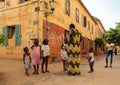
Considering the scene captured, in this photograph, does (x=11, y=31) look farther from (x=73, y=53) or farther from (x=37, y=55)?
(x=73, y=53)

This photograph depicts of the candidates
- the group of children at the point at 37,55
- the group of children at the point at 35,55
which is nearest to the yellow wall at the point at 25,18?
the group of children at the point at 37,55

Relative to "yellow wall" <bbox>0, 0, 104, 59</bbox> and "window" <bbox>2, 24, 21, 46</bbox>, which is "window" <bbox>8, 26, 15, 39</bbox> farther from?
"yellow wall" <bbox>0, 0, 104, 59</bbox>

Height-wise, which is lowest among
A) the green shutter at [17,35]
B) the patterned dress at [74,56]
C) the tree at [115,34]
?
the patterned dress at [74,56]

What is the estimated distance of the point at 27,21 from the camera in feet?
48.6

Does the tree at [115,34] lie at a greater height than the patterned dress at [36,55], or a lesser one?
greater

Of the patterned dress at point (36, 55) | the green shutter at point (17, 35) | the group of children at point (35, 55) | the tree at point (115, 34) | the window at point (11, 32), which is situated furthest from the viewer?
the tree at point (115, 34)

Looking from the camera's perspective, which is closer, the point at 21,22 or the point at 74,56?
the point at 74,56

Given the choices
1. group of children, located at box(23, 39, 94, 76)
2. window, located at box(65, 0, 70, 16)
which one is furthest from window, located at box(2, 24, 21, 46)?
group of children, located at box(23, 39, 94, 76)

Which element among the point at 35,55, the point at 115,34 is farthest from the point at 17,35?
the point at 115,34

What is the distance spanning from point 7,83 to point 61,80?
1825 mm

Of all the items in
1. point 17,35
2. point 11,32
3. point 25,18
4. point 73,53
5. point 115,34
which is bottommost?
point 73,53

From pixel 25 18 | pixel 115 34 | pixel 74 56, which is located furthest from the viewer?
pixel 115 34

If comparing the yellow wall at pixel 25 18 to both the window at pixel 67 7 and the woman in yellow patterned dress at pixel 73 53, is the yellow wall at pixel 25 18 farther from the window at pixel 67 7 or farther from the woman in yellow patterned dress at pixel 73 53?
the woman in yellow patterned dress at pixel 73 53

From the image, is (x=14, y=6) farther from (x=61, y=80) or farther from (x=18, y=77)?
(x=61, y=80)
